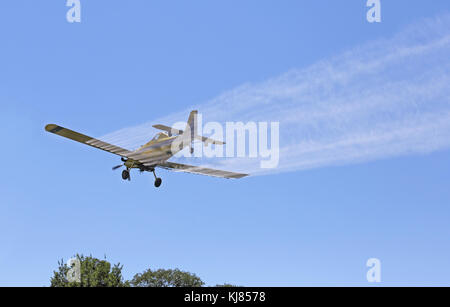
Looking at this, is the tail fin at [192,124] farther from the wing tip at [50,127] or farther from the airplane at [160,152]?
the wing tip at [50,127]

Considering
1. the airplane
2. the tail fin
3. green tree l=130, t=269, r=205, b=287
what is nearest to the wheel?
the airplane

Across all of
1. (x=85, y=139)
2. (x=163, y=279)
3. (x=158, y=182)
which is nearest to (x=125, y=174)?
(x=158, y=182)

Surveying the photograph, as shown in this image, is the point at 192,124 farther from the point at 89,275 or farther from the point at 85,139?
the point at 89,275

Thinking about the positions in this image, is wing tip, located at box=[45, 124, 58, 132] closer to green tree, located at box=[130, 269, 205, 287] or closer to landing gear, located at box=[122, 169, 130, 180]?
landing gear, located at box=[122, 169, 130, 180]

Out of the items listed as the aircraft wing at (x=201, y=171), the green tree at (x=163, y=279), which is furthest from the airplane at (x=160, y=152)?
the green tree at (x=163, y=279)

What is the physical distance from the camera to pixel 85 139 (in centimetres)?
3891

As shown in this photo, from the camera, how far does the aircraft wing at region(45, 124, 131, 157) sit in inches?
1497

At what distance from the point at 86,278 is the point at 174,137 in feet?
77.2

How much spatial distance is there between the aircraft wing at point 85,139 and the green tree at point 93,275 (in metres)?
19.8

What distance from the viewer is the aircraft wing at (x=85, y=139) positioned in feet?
125

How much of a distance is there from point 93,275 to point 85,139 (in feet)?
70.0

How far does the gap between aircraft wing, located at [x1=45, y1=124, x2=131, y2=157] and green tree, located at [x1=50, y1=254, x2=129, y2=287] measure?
19.8 m

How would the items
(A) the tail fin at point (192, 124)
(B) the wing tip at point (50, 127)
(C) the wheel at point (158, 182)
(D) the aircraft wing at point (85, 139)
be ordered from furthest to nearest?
1. (C) the wheel at point (158, 182)
2. (A) the tail fin at point (192, 124)
3. (D) the aircraft wing at point (85, 139)
4. (B) the wing tip at point (50, 127)
